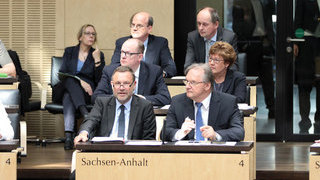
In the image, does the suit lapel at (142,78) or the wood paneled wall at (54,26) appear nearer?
the suit lapel at (142,78)

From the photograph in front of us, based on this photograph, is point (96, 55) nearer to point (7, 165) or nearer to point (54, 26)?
point (54, 26)

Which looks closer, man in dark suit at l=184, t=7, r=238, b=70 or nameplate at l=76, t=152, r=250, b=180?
nameplate at l=76, t=152, r=250, b=180

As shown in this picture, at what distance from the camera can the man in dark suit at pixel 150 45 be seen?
26.4 ft

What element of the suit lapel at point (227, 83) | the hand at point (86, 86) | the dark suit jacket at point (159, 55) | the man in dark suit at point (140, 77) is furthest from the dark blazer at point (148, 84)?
the hand at point (86, 86)

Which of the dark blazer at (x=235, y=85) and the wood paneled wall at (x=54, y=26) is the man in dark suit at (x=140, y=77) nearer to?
the dark blazer at (x=235, y=85)

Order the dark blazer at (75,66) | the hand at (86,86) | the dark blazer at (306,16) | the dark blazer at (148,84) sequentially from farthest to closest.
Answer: the dark blazer at (306,16)
the dark blazer at (75,66)
the hand at (86,86)
the dark blazer at (148,84)

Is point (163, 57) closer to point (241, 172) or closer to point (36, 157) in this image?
point (36, 157)

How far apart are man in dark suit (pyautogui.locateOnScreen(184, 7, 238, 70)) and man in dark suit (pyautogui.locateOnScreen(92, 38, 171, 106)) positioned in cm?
104

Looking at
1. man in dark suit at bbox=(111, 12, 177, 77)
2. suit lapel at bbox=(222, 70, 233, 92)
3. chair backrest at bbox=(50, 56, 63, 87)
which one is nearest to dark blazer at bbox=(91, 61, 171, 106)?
suit lapel at bbox=(222, 70, 233, 92)

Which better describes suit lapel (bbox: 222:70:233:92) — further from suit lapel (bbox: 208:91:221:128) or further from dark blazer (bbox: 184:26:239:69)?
dark blazer (bbox: 184:26:239:69)

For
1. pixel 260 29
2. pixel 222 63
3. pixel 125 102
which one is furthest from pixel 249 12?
pixel 125 102

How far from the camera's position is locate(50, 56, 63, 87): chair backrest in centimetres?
930

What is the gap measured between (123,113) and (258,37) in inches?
155

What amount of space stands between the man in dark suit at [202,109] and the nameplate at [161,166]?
64cm
